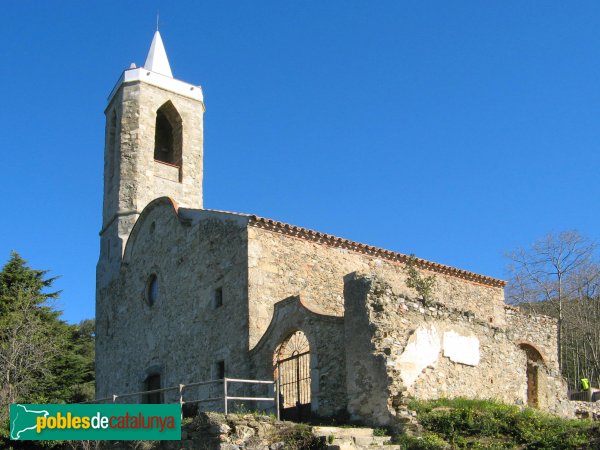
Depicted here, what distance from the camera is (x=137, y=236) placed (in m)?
25.8

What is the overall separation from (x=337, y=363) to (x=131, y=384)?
1101 cm

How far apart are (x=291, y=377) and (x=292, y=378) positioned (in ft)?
0.12

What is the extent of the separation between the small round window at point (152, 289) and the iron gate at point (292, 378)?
7162mm

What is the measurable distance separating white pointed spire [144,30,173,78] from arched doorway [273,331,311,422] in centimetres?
1576

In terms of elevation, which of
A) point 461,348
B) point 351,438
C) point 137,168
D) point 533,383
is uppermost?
point 137,168

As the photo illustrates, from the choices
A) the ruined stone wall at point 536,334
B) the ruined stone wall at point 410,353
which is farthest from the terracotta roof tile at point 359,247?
the ruined stone wall at point 410,353

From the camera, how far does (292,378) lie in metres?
18.2

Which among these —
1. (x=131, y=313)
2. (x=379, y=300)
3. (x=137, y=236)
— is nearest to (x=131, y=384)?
(x=131, y=313)

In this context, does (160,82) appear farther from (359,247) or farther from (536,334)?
(536,334)

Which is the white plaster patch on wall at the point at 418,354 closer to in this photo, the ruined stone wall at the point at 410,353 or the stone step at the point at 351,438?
the ruined stone wall at the point at 410,353

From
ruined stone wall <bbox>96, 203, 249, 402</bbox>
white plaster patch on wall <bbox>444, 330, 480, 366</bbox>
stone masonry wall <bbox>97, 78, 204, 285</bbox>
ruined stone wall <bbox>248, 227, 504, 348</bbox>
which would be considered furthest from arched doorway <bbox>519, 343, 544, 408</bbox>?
stone masonry wall <bbox>97, 78, 204, 285</bbox>

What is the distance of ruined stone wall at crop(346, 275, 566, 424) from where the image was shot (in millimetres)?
14555

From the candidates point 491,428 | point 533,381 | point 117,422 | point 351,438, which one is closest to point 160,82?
point 117,422

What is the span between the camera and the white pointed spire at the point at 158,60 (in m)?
30.2
